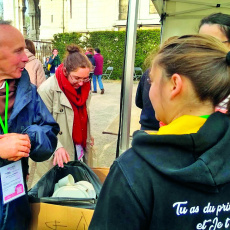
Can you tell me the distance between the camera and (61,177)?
71.9 inches

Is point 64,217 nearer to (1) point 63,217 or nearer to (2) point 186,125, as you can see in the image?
(1) point 63,217

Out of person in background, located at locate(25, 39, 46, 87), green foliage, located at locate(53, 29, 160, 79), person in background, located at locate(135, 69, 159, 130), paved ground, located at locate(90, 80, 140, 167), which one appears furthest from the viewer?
green foliage, located at locate(53, 29, 160, 79)

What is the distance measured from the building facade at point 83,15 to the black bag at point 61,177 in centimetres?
1663

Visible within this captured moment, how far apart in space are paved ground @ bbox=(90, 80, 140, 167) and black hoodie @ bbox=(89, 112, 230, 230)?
1.90 m

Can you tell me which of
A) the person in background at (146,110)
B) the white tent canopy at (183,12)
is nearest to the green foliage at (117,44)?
the white tent canopy at (183,12)

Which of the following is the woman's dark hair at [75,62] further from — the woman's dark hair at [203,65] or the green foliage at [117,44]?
the green foliage at [117,44]

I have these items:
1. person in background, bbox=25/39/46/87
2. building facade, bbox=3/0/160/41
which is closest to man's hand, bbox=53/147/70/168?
person in background, bbox=25/39/46/87

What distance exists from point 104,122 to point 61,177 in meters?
4.36

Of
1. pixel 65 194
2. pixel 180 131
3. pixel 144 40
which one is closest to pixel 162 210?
pixel 180 131

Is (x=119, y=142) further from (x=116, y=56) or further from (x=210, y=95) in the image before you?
(x=116, y=56)

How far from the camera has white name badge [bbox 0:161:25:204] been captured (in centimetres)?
129

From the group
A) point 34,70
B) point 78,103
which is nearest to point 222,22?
point 78,103

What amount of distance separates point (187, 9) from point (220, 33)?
11.6ft

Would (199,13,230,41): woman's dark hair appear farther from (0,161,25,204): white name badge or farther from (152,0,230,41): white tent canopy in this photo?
(152,0,230,41): white tent canopy
